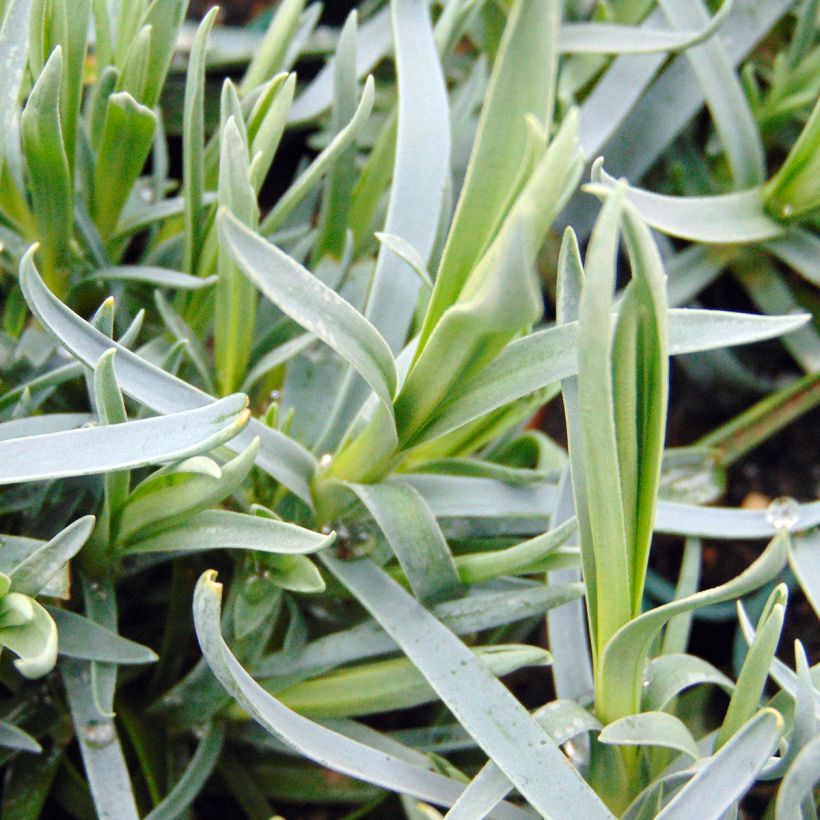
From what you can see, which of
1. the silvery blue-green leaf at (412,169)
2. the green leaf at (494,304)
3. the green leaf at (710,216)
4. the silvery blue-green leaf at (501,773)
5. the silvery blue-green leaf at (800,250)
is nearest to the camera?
the green leaf at (494,304)

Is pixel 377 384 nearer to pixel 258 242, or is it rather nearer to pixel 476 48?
pixel 258 242

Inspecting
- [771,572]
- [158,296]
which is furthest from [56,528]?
[771,572]

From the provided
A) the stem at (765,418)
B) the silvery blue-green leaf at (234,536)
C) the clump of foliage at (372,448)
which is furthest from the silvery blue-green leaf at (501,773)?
the stem at (765,418)

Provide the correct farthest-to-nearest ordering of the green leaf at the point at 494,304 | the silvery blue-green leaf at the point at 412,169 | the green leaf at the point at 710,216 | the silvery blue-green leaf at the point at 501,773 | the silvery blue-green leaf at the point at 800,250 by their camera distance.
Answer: the silvery blue-green leaf at the point at 800,250, the green leaf at the point at 710,216, the silvery blue-green leaf at the point at 412,169, the silvery blue-green leaf at the point at 501,773, the green leaf at the point at 494,304

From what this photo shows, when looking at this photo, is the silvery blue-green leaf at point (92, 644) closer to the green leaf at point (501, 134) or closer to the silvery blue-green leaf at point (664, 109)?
the green leaf at point (501, 134)

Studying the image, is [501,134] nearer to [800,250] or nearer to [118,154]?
[118,154]

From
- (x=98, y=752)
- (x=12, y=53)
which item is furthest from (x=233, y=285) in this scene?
(x=98, y=752)

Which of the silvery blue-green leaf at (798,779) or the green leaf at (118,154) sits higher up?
the green leaf at (118,154)

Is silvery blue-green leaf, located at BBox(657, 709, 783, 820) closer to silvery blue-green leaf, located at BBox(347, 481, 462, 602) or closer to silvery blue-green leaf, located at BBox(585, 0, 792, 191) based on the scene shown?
silvery blue-green leaf, located at BBox(347, 481, 462, 602)
